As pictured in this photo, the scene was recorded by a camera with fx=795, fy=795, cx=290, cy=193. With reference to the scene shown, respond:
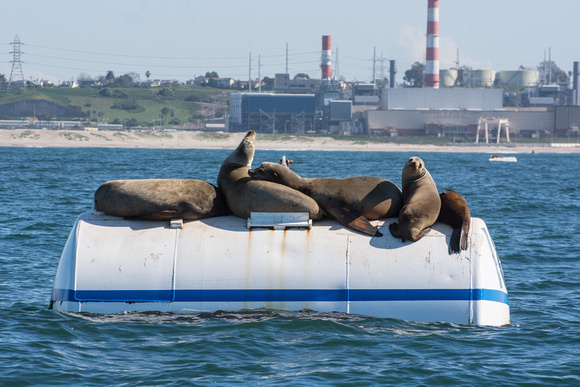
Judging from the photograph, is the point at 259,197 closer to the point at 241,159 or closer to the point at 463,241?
the point at 241,159

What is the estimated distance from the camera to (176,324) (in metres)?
10.6

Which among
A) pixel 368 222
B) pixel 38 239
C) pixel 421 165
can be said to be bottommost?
pixel 38 239

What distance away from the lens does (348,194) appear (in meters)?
11.2

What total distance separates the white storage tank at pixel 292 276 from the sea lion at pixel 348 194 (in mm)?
504

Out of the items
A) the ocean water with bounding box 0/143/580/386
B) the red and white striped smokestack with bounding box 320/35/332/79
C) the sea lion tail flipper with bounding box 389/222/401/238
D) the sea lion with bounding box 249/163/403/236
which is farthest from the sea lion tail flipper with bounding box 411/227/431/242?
the red and white striped smokestack with bounding box 320/35/332/79

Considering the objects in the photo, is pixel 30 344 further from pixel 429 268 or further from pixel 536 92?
pixel 536 92

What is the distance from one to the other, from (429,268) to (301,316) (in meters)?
1.81

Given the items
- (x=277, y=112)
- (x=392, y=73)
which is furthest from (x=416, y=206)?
(x=392, y=73)

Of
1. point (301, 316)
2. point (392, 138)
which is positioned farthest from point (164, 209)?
point (392, 138)

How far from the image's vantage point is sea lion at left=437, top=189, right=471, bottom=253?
10578mm

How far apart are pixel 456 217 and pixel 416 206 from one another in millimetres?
584

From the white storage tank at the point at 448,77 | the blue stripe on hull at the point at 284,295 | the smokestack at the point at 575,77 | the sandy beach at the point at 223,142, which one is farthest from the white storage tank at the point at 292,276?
the white storage tank at the point at 448,77

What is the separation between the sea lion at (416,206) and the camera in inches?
422

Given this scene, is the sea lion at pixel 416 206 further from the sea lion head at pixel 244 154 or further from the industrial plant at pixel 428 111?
the industrial plant at pixel 428 111
